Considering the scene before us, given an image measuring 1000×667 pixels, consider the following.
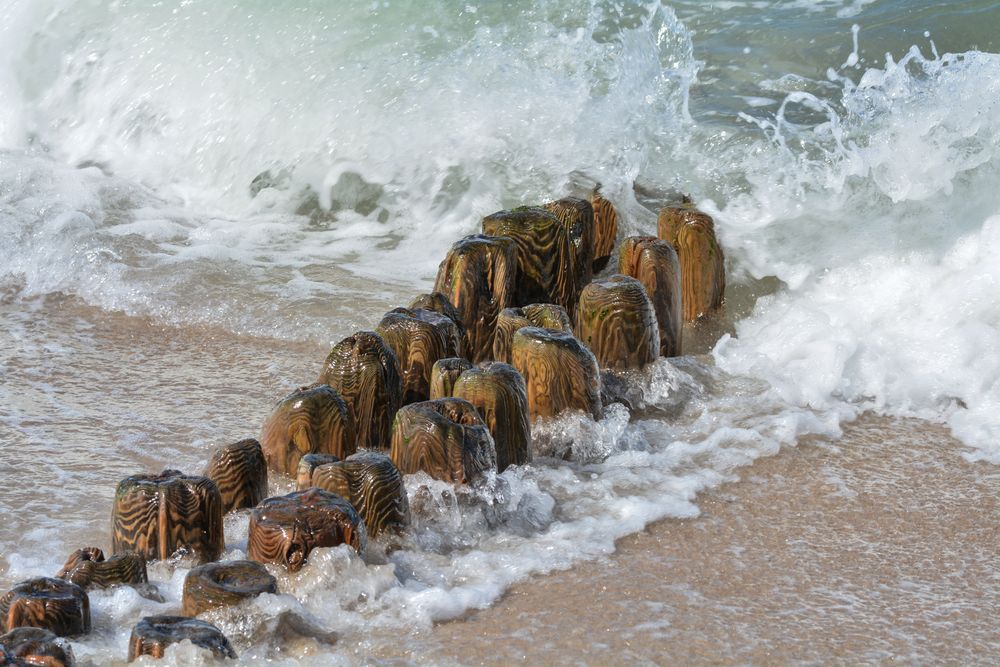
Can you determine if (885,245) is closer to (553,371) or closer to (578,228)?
(578,228)

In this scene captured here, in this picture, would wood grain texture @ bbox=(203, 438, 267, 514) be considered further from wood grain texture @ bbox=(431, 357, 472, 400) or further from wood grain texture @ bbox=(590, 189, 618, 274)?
wood grain texture @ bbox=(590, 189, 618, 274)

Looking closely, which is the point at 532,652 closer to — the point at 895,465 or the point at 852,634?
the point at 852,634

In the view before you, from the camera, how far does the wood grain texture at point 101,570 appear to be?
217cm

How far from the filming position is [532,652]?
2088mm

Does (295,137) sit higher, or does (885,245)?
(295,137)

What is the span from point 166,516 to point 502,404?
77 cm

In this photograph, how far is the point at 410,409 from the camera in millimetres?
2578

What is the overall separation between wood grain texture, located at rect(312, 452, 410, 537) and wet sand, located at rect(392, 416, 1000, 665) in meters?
0.28

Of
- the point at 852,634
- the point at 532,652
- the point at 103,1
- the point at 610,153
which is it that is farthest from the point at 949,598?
the point at 103,1

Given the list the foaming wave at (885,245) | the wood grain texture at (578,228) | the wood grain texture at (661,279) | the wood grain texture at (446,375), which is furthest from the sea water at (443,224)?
the wood grain texture at (578,228)

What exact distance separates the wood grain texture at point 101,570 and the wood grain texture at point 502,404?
2.64 feet

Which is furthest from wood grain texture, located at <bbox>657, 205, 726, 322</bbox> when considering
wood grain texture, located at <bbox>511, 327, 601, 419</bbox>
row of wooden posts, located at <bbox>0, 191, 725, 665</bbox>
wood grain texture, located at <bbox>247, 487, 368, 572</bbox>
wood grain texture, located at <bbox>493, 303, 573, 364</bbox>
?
wood grain texture, located at <bbox>247, 487, 368, 572</bbox>

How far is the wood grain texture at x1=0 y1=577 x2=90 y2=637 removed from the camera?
6.53 feet

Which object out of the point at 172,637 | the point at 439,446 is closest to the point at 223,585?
the point at 172,637
